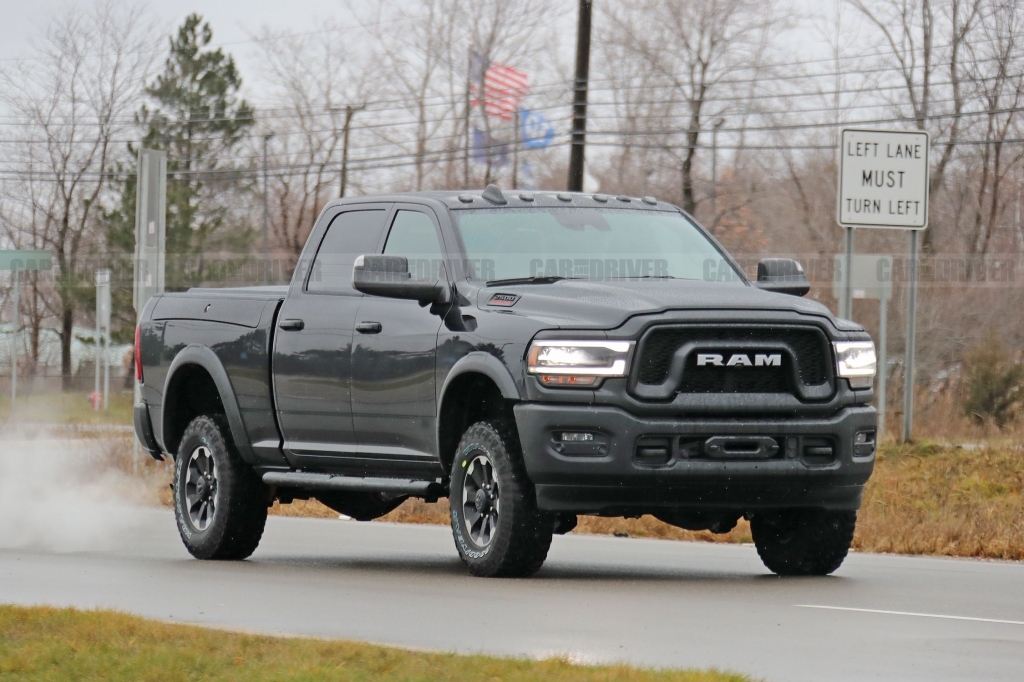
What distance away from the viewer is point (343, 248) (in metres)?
11.7

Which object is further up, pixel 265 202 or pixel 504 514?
pixel 265 202

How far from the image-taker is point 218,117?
61031mm

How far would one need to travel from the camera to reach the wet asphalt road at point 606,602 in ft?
24.4

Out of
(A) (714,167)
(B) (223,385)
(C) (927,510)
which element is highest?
(A) (714,167)

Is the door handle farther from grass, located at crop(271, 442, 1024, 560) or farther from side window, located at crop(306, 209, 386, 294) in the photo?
grass, located at crop(271, 442, 1024, 560)

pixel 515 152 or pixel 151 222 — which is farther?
pixel 515 152

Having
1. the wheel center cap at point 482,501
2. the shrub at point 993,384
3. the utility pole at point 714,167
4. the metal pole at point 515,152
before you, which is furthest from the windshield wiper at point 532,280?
the metal pole at point 515,152

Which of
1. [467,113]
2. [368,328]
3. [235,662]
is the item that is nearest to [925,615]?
[235,662]

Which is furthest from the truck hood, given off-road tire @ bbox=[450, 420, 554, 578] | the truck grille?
off-road tire @ bbox=[450, 420, 554, 578]

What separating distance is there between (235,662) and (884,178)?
1271 centimetres

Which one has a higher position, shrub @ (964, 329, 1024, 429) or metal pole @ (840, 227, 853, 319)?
metal pole @ (840, 227, 853, 319)

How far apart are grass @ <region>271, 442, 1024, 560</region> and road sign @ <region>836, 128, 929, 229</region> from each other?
2.48 m

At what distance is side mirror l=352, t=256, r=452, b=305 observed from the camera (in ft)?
34.1

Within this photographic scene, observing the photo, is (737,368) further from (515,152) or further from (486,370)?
(515,152)
